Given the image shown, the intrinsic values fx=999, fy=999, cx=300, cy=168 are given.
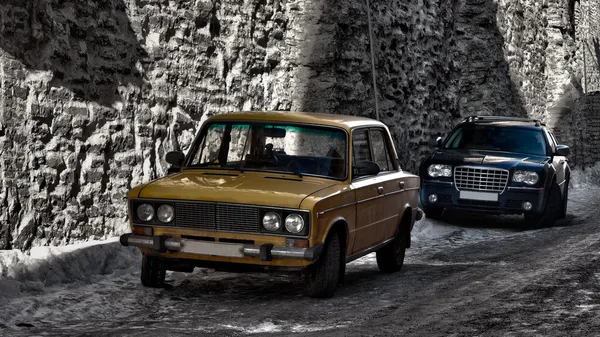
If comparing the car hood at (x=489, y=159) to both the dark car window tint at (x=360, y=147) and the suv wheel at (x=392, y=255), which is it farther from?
the dark car window tint at (x=360, y=147)

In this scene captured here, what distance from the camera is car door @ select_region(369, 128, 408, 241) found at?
9336mm

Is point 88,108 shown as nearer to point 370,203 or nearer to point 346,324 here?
point 370,203

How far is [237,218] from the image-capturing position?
25.1 feet

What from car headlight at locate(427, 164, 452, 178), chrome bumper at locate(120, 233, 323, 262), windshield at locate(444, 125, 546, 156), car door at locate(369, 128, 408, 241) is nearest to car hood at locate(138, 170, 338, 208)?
chrome bumper at locate(120, 233, 323, 262)

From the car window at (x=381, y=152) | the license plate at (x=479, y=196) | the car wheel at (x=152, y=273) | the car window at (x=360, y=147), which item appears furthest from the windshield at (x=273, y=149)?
the license plate at (x=479, y=196)

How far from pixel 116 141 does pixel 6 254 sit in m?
2.29

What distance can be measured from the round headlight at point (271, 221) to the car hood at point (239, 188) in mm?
93

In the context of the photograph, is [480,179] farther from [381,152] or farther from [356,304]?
[356,304]

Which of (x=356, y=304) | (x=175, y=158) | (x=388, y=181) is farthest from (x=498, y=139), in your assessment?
(x=356, y=304)

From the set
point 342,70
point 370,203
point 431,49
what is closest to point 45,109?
point 370,203

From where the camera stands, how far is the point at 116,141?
408 inches

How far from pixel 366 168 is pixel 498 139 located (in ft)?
25.1

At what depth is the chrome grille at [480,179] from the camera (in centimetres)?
1462

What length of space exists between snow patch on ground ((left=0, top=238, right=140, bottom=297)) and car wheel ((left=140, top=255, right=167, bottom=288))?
0.62 meters
